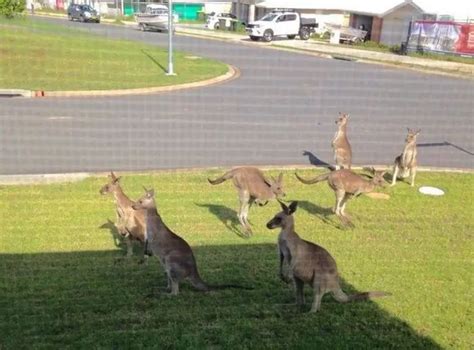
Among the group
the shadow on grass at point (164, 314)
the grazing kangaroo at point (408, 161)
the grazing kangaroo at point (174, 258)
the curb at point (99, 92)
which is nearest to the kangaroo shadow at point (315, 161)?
the grazing kangaroo at point (408, 161)

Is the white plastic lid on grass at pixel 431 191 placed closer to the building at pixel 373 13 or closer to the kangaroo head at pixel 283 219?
the building at pixel 373 13

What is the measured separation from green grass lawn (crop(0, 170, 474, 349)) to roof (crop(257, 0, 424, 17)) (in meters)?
1.46

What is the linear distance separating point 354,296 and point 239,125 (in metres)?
4.21

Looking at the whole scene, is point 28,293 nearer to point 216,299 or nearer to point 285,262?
point 216,299

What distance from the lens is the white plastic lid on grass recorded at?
4398 millimetres

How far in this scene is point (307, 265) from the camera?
239 cm

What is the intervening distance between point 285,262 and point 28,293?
1.22 metres

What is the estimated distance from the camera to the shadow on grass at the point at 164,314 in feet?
7.43

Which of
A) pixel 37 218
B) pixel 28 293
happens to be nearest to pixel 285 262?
pixel 28 293

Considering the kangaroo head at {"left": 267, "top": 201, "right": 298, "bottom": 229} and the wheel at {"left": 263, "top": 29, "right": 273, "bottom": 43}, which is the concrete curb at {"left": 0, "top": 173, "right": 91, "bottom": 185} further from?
the wheel at {"left": 263, "top": 29, "right": 273, "bottom": 43}

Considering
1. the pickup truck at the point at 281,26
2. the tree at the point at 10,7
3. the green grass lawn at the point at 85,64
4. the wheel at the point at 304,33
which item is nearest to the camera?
the tree at the point at 10,7

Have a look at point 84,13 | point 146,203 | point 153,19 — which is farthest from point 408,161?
point 84,13

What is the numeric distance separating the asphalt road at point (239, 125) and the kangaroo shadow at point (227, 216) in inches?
41.4

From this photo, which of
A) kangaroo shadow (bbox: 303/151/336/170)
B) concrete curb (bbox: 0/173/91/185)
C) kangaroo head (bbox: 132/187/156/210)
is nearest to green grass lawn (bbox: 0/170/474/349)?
concrete curb (bbox: 0/173/91/185)
